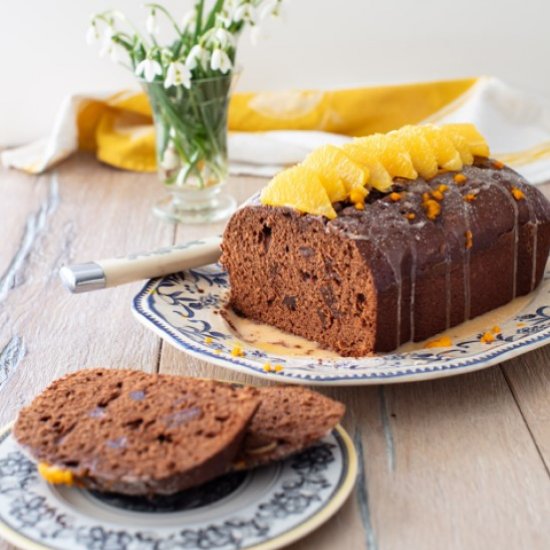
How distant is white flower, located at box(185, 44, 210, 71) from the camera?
3.14m

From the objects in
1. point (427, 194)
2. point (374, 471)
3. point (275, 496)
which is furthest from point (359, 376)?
point (427, 194)

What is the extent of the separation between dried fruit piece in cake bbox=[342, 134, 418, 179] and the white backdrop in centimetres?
183

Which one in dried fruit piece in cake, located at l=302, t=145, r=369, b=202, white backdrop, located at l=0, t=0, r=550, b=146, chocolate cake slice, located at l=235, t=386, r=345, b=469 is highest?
dried fruit piece in cake, located at l=302, t=145, r=369, b=202

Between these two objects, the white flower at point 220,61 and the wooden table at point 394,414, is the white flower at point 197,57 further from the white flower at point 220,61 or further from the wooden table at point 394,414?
the wooden table at point 394,414

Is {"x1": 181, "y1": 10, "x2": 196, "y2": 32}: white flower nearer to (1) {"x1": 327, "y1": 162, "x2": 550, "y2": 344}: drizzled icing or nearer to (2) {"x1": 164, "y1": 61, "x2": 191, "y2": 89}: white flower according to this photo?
(2) {"x1": 164, "y1": 61, "x2": 191, "y2": 89}: white flower

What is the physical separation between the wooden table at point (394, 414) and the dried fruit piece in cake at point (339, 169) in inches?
18.2

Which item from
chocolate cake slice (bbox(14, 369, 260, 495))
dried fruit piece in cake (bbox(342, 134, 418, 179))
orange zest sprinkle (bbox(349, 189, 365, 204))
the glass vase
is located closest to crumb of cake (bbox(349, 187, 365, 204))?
orange zest sprinkle (bbox(349, 189, 365, 204))

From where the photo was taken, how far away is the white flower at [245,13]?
10.5 feet

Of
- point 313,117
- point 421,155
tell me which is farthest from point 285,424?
point 313,117

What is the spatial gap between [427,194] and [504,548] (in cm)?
94

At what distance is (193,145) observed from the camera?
336 centimetres

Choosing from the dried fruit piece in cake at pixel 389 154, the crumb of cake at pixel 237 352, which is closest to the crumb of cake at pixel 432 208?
the dried fruit piece in cake at pixel 389 154

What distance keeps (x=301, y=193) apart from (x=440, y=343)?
0.45 m

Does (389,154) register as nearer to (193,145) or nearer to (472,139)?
(472,139)
